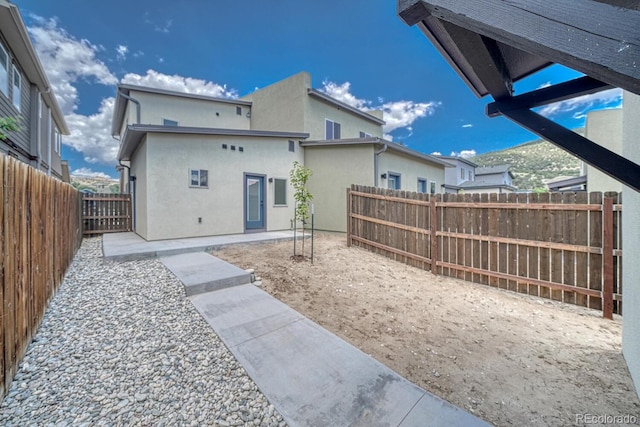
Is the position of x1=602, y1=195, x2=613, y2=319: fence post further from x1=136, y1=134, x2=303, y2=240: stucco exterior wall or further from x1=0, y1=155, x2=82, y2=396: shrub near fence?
x1=136, y1=134, x2=303, y2=240: stucco exterior wall

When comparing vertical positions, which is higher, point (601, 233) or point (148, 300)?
point (601, 233)

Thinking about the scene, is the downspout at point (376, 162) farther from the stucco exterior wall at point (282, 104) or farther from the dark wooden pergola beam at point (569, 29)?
the dark wooden pergola beam at point (569, 29)

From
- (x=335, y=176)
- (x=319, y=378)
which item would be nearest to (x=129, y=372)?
(x=319, y=378)

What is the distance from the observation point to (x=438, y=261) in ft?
19.1

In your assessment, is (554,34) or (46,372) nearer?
(554,34)

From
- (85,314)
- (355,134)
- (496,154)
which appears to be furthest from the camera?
(496,154)

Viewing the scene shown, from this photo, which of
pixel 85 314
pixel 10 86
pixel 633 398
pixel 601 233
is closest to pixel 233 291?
pixel 85 314

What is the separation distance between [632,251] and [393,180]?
30.4 feet

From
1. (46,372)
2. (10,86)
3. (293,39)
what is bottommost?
(46,372)

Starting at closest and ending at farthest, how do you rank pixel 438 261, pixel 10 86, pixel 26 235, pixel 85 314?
1. pixel 26 235
2. pixel 85 314
3. pixel 438 261
4. pixel 10 86

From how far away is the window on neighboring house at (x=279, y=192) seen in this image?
1016 cm

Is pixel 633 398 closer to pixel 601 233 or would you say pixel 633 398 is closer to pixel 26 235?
pixel 601 233

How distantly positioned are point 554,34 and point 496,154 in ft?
191

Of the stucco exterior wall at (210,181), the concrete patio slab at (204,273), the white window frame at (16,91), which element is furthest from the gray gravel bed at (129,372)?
the white window frame at (16,91)
